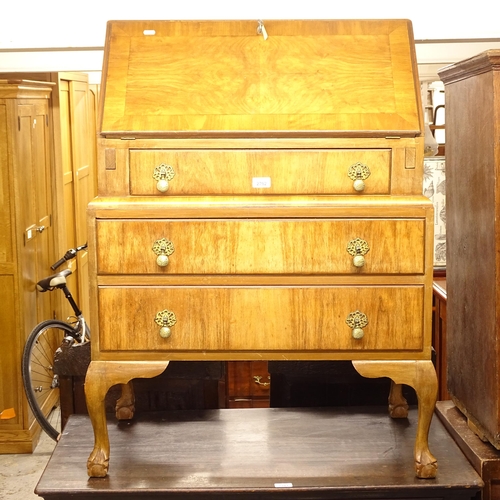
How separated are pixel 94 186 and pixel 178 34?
17.3 ft

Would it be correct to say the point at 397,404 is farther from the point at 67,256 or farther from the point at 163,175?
the point at 67,256

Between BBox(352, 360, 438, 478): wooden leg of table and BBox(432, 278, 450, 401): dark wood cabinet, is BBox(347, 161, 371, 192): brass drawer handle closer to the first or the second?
BBox(352, 360, 438, 478): wooden leg of table

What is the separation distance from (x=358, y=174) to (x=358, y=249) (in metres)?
0.21

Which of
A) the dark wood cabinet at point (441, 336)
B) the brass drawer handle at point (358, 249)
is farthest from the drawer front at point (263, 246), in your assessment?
the dark wood cabinet at point (441, 336)

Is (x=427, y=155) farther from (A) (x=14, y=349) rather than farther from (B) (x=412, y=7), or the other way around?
(A) (x=14, y=349)

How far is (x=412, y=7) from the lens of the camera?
308cm

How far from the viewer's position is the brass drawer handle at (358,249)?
7.92ft

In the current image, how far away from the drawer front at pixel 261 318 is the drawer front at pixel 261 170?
10.9 inches

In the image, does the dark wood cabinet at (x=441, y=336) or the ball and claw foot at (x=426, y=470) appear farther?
the dark wood cabinet at (x=441, y=336)

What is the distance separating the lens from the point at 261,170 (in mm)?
2445

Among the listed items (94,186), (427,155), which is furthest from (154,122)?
(94,186)

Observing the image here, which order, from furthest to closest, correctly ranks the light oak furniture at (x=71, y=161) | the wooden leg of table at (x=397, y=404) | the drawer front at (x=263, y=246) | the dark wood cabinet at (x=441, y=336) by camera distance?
the light oak furniture at (x=71, y=161) < the dark wood cabinet at (x=441, y=336) < the wooden leg of table at (x=397, y=404) < the drawer front at (x=263, y=246)

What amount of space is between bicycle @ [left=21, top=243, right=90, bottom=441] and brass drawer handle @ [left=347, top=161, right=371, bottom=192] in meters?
2.56

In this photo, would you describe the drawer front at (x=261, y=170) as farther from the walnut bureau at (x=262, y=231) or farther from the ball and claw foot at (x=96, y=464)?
the ball and claw foot at (x=96, y=464)
